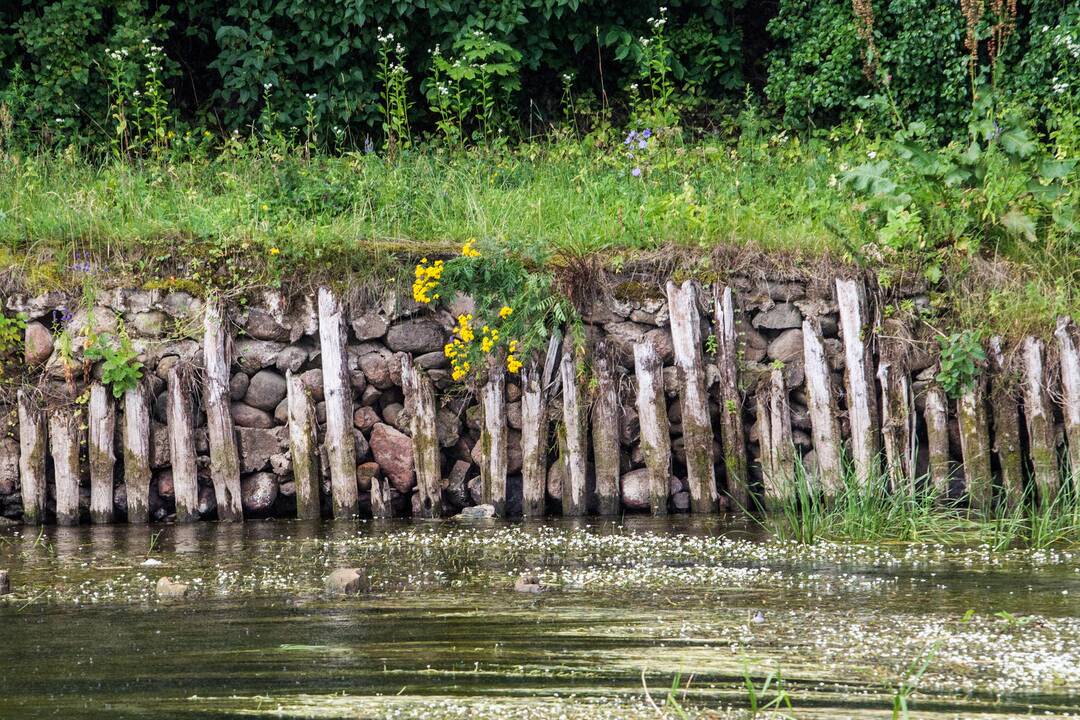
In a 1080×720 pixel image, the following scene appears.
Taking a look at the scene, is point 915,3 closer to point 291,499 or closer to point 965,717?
point 291,499

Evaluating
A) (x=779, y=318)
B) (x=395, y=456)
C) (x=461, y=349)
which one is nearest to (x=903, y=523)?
(x=779, y=318)

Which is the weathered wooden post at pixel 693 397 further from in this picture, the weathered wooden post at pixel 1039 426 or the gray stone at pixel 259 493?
the gray stone at pixel 259 493

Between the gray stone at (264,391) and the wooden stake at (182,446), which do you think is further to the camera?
the gray stone at (264,391)

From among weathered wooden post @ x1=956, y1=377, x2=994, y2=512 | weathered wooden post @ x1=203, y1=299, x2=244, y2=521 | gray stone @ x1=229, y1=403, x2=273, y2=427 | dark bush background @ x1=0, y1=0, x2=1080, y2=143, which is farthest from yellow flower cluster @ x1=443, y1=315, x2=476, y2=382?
dark bush background @ x1=0, y1=0, x2=1080, y2=143

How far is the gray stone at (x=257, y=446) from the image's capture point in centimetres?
793

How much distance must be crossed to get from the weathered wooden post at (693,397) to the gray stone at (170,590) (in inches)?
134

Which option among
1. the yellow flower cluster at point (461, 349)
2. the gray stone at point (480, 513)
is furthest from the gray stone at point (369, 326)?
the gray stone at point (480, 513)

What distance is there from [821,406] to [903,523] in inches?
49.7

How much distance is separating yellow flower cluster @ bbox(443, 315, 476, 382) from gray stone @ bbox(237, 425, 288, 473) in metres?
1.19

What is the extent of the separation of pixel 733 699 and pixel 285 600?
7.45 ft

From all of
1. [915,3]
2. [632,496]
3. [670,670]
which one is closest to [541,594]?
[670,670]

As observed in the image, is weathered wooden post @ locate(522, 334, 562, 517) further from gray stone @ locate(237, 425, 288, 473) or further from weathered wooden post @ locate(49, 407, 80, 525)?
weathered wooden post @ locate(49, 407, 80, 525)

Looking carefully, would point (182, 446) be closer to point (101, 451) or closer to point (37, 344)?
point (101, 451)

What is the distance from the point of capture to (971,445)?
7402mm
